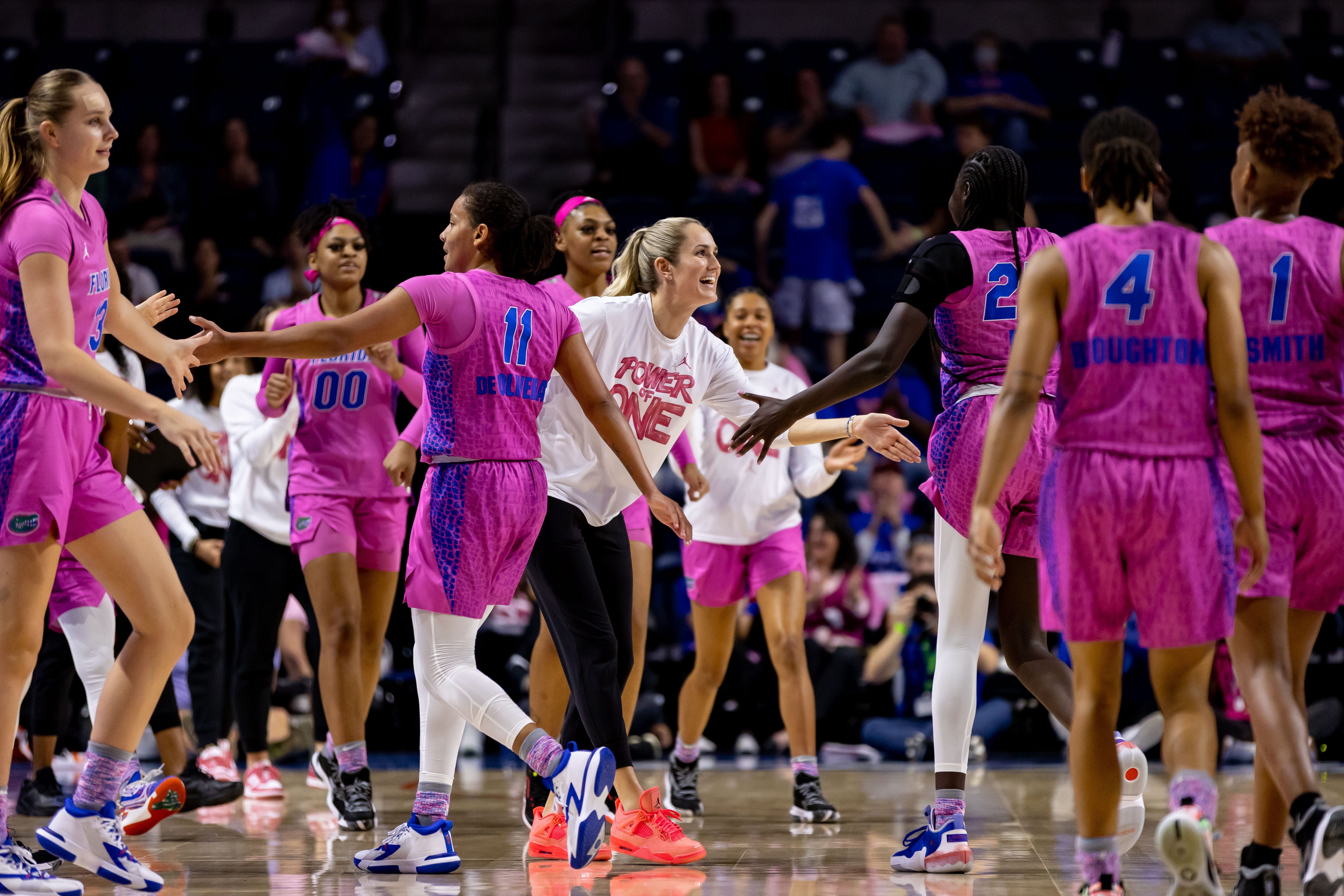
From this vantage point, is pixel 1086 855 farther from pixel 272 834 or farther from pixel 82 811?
pixel 272 834

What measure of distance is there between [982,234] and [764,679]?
3905 millimetres

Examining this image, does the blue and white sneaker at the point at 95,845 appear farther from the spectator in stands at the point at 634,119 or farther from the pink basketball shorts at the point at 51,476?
the spectator in stands at the point at 634,119

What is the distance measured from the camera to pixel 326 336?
364 cm

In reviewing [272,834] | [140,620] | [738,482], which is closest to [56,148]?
[140,620]

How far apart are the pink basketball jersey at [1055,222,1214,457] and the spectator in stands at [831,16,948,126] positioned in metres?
7.92

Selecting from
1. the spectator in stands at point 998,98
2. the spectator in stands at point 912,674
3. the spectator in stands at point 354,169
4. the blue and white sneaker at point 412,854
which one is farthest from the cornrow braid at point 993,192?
the spectator in stands at point 354,169

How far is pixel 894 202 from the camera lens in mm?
9789

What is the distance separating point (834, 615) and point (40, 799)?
394 centimetres

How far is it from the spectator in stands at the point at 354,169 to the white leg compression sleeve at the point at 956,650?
21.9 ft

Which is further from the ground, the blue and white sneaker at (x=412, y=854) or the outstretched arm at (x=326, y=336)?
the outstretched arm at (x=326, y=336)

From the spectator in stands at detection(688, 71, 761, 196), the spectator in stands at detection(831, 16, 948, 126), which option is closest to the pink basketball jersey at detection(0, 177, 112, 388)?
the spectator in stands at detection(688, 71, 761, 196)

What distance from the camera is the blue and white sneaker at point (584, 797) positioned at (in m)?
3.54

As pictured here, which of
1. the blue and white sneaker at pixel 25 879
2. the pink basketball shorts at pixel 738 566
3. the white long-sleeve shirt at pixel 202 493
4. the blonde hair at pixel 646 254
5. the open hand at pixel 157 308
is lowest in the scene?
the blue and white sneaker at pixel 25 879

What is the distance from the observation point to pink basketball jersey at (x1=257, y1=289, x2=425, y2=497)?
5016mm
